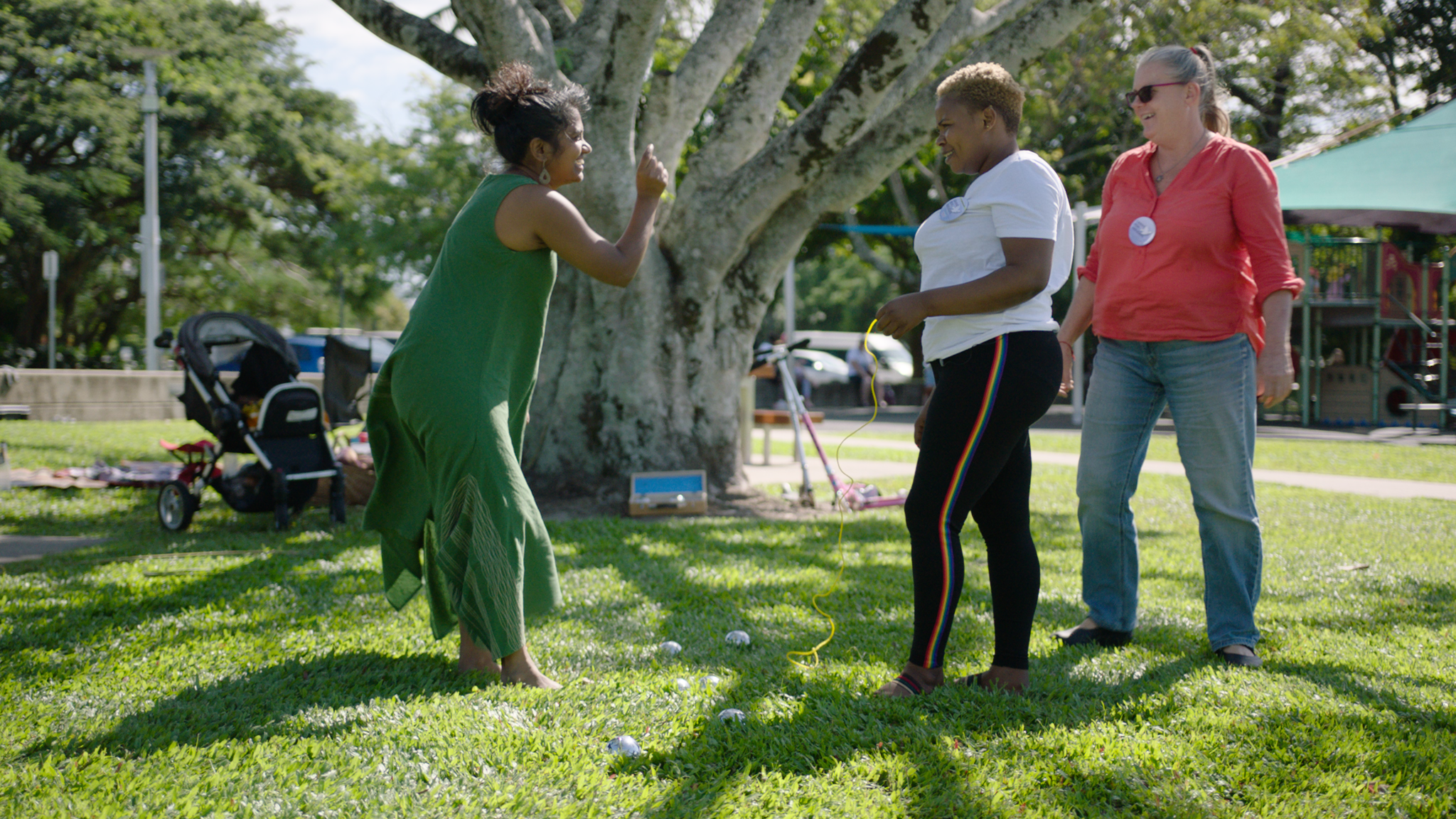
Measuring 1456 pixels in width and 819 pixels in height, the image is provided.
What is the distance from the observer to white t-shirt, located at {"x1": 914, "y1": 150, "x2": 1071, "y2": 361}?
2766 millimetres

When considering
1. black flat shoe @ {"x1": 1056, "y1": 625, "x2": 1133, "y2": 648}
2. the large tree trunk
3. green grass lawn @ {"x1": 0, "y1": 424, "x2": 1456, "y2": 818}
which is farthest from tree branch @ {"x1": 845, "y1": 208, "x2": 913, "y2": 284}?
black flat shoe @ {"x1": 1056, "y1": 625, "x2": 1133, "y2": 648}

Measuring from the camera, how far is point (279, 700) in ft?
9.82

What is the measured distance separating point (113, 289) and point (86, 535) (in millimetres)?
30513

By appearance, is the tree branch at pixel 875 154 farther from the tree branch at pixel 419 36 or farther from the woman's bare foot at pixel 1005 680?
the woman's bare foot at pixel 1005 680

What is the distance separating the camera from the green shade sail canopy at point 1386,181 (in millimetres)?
15070

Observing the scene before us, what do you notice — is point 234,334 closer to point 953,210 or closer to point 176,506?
point 176,506

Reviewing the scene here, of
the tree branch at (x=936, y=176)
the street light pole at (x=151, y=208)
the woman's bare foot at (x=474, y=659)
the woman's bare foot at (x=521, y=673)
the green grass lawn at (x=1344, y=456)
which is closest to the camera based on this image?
the woman's bare foot at (x=521, y=673)

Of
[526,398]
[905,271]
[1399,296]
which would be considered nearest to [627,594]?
[526,398]

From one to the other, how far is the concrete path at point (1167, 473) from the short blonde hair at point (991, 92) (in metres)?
6.50

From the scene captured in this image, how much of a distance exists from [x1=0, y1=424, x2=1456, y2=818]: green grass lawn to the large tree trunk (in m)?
2.39

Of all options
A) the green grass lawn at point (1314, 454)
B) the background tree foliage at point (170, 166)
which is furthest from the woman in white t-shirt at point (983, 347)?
the background tree foliage at point (170, 166)

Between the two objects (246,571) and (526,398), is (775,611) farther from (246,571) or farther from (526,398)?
(246,571)

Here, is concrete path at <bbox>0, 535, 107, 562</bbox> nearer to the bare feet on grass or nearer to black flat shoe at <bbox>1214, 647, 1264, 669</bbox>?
the bare feet on grass

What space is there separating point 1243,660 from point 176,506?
593 centimetres
